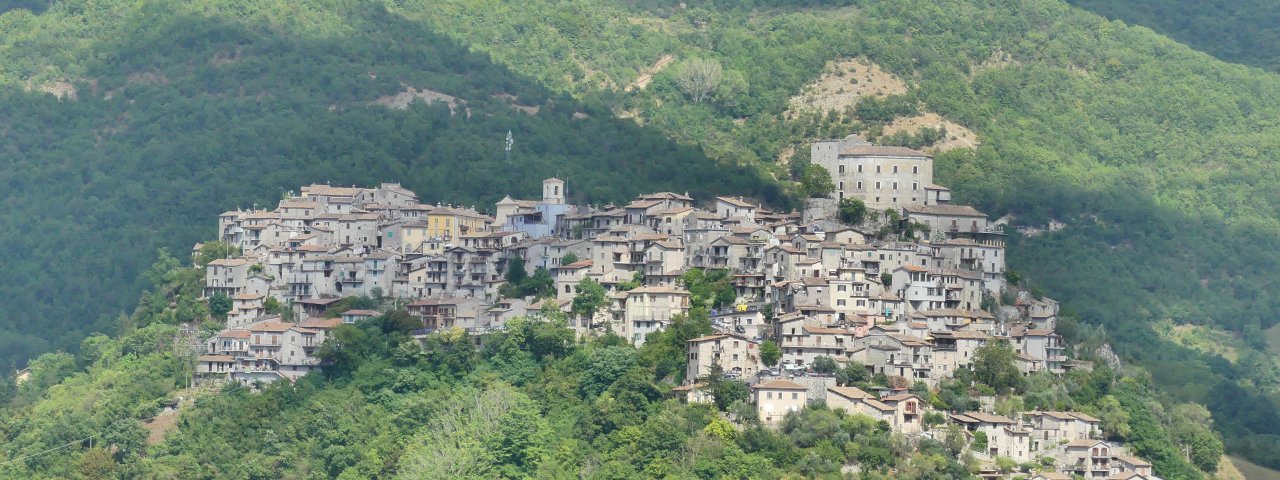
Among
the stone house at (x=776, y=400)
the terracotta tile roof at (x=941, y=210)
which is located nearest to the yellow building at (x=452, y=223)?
the terracotta tile roof at (x=941, y=210)

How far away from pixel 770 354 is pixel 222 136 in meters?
45.7

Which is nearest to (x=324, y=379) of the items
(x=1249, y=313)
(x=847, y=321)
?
(x=847, y=321)

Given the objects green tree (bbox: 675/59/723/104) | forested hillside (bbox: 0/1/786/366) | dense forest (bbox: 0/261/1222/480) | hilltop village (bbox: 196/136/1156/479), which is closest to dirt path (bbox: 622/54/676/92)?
green tree (bbox: 675/59/723/104)

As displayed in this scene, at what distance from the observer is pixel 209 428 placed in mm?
97938

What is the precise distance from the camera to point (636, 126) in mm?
132875

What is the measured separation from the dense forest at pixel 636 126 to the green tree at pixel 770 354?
18.7 metres

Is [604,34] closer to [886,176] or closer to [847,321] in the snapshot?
[886,176]

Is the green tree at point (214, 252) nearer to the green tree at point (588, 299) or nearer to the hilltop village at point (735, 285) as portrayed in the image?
the hilltop village at point (735, 285)

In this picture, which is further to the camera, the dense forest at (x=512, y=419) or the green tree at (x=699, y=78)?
the green tree at (x=699, y=78)

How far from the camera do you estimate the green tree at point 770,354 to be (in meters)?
93.4

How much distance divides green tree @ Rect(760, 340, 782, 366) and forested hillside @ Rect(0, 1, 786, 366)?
2308 cm

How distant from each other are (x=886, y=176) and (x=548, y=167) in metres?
20.3

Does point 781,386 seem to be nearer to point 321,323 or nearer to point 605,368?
point 605,368

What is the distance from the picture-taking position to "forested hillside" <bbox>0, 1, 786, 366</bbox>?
122 metres
